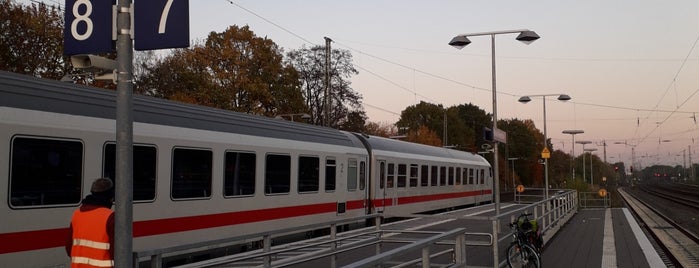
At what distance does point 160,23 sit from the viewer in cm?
441

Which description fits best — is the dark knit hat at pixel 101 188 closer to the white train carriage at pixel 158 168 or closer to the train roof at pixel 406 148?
the white train carriage at pixel 158 168

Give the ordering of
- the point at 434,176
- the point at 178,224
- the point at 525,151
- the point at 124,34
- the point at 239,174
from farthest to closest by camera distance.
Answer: the point at 525,151
the point at 434,176
the point at 239,174
the point at 178,224
the point at 124,34

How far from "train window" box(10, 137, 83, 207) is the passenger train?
14 mm

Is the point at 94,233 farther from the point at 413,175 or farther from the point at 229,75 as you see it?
the point at 229,75

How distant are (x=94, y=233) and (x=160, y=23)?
1861mm

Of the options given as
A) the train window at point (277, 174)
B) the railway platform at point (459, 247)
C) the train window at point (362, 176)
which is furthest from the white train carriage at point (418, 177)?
the train window at point (277, 174)

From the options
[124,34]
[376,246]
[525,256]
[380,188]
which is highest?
[124,34]

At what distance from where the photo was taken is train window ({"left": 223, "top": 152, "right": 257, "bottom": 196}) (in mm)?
11750

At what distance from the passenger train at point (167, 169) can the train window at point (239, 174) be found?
2 cm

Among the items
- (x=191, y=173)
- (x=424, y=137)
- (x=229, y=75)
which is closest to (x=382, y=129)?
(x=424, y=137)

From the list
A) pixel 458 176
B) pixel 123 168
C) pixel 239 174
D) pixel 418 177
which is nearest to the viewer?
pixel 123 168

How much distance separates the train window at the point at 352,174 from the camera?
17286 mm

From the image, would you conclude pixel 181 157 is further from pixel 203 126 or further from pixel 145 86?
pixel 145 86

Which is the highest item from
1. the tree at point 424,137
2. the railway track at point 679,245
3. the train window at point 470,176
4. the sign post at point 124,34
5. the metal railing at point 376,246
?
the tree at point 424,137
